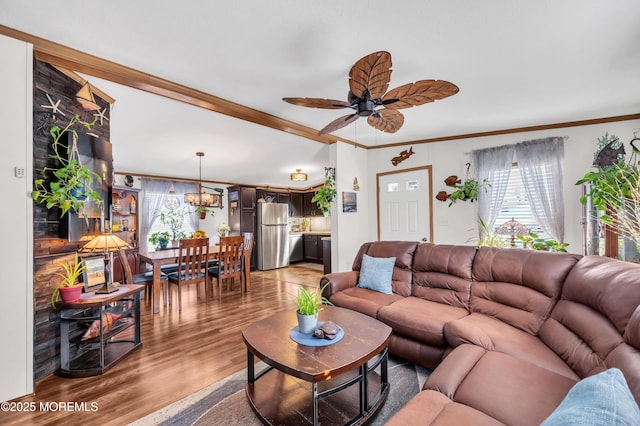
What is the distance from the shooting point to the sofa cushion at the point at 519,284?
1960 millimetres

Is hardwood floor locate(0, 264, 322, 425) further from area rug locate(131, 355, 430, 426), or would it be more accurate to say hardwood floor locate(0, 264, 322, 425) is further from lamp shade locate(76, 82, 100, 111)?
lamp shade locate(76, 82, 100, 111)

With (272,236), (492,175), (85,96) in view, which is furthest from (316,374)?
(272,236)

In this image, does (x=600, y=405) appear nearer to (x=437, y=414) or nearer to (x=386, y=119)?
(x=437, y=414)

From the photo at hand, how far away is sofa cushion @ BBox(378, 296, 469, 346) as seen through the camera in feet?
6.82

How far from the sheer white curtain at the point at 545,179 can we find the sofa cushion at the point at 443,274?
5.24 feet

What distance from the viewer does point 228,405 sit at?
1.84 meters

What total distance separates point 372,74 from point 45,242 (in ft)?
9.37

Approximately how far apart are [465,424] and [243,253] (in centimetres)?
404

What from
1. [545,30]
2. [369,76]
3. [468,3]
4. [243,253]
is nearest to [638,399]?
[369,76]

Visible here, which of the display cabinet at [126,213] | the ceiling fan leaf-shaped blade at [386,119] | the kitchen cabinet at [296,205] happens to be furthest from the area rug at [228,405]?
the kitchen cabinet at [296,205]

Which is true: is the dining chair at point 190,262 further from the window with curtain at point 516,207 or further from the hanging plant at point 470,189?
the window with curtain at point 516,207

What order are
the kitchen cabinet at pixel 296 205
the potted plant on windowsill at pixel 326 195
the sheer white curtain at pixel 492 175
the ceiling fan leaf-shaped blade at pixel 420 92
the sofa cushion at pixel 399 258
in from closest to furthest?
the ceiling fan leaf-shaped blade at pixel 420 92
the sofa cushion at pixel 399 258
the sheer white curtain at pixel 492 175
the potted plant on windowsill at pixel 326 195
the kitchen cabinet at pixel 296 205

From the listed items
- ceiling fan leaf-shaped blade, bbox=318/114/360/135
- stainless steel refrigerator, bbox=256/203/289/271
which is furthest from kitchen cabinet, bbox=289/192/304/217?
ceiling fan leaf-shaped blade, bbox=318/114/360/135

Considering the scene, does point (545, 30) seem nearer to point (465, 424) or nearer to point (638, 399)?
point (638, 399)
